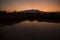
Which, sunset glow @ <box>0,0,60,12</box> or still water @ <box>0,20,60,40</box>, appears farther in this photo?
sunset glow @ <box>0,0,60,12</box>

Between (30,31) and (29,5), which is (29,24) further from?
(29,5)

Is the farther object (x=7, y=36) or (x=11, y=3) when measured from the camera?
(x=11, y=3)

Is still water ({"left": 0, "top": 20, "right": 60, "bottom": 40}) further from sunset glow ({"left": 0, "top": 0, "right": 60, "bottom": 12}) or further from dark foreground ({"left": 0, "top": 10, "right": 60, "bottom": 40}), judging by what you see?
sunset glow ({"left": 0, "top": 0, "right": 60, "bottom": 12})

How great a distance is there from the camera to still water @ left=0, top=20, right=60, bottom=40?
834mm

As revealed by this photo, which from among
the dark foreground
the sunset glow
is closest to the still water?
the dark foreground

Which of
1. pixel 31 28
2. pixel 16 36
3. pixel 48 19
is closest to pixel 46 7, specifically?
pixel 48 19

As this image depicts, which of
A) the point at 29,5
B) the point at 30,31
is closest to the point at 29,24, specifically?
the point at 30,31

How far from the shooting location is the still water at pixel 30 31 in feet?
2.74

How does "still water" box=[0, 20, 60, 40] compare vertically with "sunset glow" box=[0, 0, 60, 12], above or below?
below

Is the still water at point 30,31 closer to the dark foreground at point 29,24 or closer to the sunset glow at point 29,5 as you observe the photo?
the dark foreground at point 29,24

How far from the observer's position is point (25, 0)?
966 millimetres

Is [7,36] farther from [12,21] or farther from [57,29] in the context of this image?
[57,29]

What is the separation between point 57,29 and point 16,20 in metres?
0.34

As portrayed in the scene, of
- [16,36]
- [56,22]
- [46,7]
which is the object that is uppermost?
[46,7]
